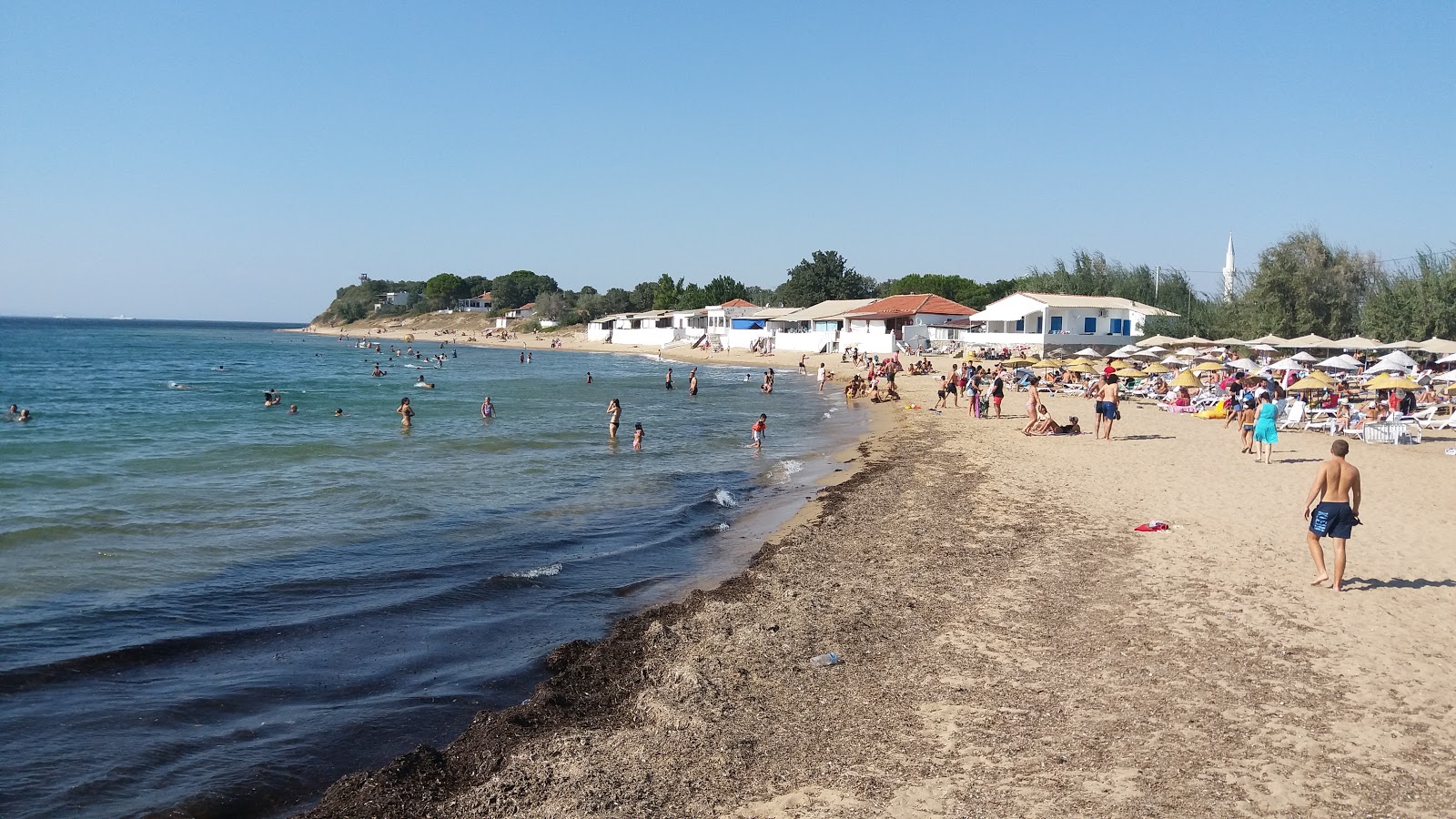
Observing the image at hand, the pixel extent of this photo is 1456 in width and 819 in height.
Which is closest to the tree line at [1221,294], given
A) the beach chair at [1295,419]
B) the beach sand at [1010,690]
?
the beach chair at [1295,419]

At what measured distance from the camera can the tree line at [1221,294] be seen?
39.3 meters

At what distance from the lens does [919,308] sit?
59812mm

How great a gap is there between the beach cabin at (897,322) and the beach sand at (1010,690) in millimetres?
45722

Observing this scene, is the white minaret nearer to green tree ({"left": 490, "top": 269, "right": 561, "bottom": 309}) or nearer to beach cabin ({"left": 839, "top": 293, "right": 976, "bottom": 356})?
beach cabin ({"left": 839, "top": 293, "right": 976, "bottom": 356})

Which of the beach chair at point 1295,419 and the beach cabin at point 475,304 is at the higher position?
the beach cabin at point 475,304

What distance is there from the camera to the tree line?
3928cm

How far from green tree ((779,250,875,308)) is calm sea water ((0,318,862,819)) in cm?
6608

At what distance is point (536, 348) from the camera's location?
95.3 meters

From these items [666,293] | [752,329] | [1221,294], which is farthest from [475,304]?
[1221,294]

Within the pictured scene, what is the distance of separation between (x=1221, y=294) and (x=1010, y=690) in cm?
6033

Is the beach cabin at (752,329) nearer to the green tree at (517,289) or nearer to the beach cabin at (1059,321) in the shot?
the beach cabin at (1059,321)

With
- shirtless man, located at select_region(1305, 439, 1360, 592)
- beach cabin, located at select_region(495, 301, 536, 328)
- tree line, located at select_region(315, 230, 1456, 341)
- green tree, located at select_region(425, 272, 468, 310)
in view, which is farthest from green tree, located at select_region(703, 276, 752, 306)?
shirtless man, located at select_region(1305, 439, 1360, 592)

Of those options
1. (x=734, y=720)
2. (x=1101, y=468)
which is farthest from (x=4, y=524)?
(x=1101, y=468)

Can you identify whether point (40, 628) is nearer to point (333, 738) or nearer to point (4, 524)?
point (333, 738)
